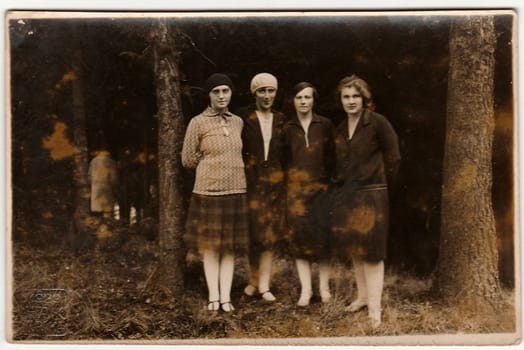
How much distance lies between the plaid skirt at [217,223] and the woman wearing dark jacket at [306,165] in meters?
0.35

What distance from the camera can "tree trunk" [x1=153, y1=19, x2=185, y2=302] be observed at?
7980mm

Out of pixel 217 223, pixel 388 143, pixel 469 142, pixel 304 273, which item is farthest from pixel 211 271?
pixel 469 142

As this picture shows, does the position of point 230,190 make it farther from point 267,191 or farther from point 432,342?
point 432,342

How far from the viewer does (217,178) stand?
795 cm

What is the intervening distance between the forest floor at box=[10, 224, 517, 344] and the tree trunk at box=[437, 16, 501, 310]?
17.1 inches

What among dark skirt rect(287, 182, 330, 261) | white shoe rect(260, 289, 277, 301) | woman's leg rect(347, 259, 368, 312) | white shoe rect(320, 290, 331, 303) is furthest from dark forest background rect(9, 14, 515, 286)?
white shoe rect(260, 289, 277, 301)

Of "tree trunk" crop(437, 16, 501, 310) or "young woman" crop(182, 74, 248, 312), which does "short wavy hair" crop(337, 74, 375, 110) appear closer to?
"tree trunk" crop(437, 16, 501, 310)

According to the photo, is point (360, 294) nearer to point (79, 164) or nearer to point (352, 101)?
point (352, 101)

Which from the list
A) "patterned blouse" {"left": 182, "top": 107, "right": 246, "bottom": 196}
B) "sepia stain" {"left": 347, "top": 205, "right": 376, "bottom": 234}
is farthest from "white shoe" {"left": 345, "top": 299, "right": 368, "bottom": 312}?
"patterned blouse" {"left": 182, "top": 107, "right": 246, "bottom": 196}

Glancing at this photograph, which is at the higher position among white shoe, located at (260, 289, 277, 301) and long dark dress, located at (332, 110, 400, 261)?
long dark dress, located at (332, 110, 400, 261)

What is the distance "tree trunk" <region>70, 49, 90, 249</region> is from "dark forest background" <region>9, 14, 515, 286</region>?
4 centimetres

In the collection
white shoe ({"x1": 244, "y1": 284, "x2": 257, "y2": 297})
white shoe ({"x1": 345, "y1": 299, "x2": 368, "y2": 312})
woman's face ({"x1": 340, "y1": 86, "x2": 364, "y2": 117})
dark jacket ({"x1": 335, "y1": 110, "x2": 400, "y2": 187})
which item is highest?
woman's face ({"x1": 340, "y1": 86, "x2": 364, "y2": 117})

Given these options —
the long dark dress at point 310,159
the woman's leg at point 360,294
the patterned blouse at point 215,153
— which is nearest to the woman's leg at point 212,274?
the patterned blouse at point 215,153

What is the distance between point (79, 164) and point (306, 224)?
5.52 feet
